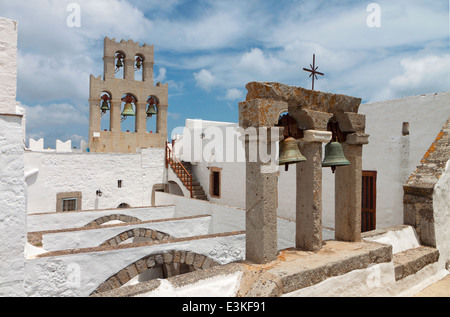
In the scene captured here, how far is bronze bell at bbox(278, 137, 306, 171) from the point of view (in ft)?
10.8

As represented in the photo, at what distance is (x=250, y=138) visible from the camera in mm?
→ 3061

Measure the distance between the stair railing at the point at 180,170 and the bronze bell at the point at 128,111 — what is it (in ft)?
7.62

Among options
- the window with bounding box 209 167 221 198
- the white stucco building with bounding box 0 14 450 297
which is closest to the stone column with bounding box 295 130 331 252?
the white stucco building with bounding box 0 14 450 297

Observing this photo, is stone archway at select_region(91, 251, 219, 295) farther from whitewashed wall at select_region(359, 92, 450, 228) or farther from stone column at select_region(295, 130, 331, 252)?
whitewashed wall at select_region(359, 92, 450, 228)

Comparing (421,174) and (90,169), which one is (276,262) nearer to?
(421,174)

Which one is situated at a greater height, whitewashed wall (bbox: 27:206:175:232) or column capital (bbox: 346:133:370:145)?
column capital (bbox: 346:133:370:145)

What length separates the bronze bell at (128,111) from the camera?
14.6 meters

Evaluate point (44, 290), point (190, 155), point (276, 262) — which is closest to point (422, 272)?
point (276, 262)

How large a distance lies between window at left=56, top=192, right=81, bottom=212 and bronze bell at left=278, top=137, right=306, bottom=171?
10663 mm

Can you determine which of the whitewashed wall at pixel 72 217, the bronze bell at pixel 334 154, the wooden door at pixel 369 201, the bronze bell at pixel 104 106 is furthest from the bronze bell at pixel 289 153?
the bronze bell at pixel 104 106

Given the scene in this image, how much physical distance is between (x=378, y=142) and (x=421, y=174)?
7.78 ft

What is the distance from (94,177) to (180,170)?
11.3 ft

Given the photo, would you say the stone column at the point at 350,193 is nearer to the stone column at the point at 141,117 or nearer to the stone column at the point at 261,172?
the stone column at the point at 261,172

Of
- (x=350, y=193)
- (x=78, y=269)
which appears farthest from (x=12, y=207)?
(x=350, y=193)
